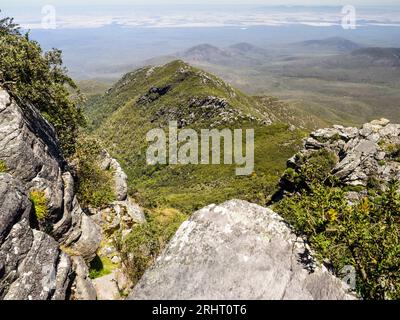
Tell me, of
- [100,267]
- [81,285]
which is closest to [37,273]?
[81,285]

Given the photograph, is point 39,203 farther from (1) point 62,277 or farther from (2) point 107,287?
(2) point 107,287

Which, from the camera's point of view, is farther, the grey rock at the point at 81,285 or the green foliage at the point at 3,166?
the green foliage at the point at 3,166

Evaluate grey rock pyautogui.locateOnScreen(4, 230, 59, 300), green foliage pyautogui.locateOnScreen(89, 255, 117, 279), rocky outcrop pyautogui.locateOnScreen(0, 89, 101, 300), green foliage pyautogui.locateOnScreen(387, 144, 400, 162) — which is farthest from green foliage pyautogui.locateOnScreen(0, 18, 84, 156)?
green foliage pyautogui.locateOnScreen(387, 144, 400, 162)

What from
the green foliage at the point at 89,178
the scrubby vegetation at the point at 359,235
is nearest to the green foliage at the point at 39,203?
the green foliage at the point at 89,178

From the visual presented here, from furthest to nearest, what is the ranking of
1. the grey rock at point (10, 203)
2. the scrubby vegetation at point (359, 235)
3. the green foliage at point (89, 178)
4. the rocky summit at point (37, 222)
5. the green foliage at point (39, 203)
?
1. the green foliage at point (89, 178)
2. the green foliage at point (39, 203)
3. the grey rock at point (10, 203)
4. the rocky summit at point (37, 222)
5. the scrubby vegetation at point (359, 235)

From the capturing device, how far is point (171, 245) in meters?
17.1

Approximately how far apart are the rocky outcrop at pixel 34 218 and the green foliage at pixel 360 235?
13.6m

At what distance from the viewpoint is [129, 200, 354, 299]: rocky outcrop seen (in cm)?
1512

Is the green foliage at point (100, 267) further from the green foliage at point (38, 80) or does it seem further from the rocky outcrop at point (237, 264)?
the green foliage at point (38, 80)

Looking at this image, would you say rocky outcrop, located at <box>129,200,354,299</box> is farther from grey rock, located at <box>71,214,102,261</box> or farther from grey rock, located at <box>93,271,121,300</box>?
grey rock, located at <box>71,214,102,261</box>

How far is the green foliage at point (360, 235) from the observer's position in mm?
18359
